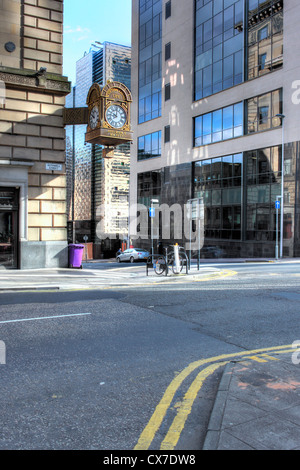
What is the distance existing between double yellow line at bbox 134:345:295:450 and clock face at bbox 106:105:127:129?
1180cm

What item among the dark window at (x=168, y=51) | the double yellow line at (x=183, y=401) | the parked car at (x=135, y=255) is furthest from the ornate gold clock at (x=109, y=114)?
the dark window at (x=168, y=51)

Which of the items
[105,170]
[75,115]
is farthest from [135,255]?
[105,170]

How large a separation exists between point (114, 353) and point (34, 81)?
13131mm

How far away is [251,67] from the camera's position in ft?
109

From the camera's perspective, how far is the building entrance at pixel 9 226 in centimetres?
1580

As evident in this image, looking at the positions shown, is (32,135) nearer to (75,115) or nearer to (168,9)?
(75,115)

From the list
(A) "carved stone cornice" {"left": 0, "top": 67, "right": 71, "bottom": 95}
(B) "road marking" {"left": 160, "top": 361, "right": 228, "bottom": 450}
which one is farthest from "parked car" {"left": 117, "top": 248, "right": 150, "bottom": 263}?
(B) "road marking" {"left": 160, "top": 361, "right": 228, "bottom": 450}

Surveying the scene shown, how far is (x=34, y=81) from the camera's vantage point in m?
15.6

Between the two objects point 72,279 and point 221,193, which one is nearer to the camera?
point 72,279

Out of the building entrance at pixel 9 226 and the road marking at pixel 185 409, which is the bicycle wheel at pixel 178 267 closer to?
the building entrance at pixel 9 226

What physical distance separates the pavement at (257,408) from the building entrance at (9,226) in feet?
41.7

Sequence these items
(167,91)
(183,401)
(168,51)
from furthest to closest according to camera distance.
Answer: (167,91) < (168,51) < (183,401)

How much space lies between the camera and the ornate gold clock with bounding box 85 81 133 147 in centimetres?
1538
